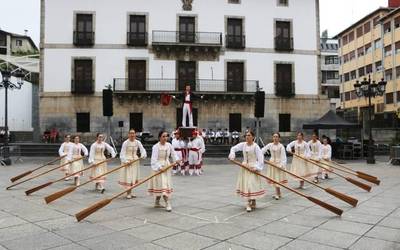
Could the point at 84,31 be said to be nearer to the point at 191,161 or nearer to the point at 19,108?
the point at 19,108

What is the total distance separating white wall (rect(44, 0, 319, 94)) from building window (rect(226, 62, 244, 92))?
0.50m

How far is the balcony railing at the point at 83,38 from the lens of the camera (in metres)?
30.0

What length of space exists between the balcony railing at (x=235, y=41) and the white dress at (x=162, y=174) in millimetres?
23180

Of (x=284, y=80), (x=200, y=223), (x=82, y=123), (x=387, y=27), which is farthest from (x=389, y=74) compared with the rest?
(x=200, y=223)

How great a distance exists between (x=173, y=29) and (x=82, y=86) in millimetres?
8485

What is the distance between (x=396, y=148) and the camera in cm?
1952

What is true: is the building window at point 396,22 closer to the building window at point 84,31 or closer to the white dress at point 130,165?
the building window at point 84,31

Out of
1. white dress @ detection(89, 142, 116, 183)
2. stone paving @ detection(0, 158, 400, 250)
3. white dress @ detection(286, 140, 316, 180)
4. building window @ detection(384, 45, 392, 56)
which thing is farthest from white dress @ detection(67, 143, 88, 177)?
building window @ detection(384, 45, 392, 56)

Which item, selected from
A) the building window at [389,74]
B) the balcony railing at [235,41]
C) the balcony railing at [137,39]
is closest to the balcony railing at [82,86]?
the balcony railing at [137,39]

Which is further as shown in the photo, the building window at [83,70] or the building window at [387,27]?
the building window at [387,27]

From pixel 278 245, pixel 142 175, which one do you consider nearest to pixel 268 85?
pixel 142 175

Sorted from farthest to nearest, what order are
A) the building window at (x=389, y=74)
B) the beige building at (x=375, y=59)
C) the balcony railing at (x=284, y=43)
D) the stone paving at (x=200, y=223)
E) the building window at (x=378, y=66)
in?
the building window at (x=378, y=66) → the building window at (x=389, y=74) → the beige building at (x=375, y=59) → the balcony railing at (x=284, y=43) → the stone paving at (x=200, y=223)

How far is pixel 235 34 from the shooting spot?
31.8m

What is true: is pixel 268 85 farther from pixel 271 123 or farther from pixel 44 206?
pixel 44 206
